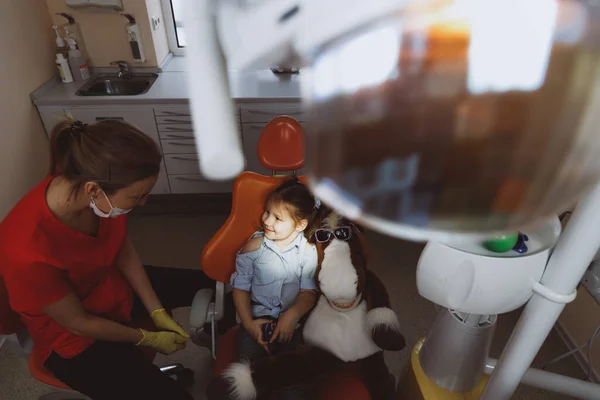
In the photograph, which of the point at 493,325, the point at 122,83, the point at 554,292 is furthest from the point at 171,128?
the point at 554,292

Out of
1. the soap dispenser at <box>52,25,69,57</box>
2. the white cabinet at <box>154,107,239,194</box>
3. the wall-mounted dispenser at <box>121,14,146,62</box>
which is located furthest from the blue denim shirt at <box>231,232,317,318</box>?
the soap dispenser at <box>52,25,69,57</box>

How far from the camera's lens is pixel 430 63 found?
0.61 ft

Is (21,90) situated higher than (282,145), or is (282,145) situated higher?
(282,145)

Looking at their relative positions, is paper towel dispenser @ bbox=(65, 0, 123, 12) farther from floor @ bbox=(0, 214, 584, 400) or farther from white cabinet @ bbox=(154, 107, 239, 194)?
floor @ bbox=(0, 214, 584, 400)

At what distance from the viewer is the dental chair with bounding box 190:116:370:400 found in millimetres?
1284

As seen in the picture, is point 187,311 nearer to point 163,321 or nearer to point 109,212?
point 163,321

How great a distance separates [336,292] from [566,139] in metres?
1.16

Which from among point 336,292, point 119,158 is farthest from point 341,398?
point 119,158

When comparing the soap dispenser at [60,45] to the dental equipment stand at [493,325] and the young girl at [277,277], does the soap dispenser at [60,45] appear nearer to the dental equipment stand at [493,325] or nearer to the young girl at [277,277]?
the young girl at [277,277]

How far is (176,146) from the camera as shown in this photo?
238 centimetres

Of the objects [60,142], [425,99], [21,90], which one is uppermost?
[425,99]

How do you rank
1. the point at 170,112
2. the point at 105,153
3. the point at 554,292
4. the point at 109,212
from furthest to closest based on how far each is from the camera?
the point at 170,112, the point at 109,212, the point at 105,153, the point at 554,292

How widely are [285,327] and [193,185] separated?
135cm

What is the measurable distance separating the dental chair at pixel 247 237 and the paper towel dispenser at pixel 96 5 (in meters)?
1.53
